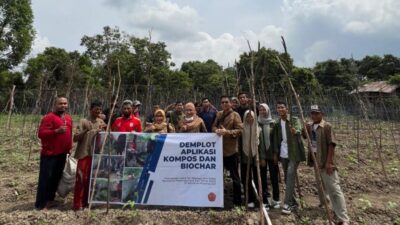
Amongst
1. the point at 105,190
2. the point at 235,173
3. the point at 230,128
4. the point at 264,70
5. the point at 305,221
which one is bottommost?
the point at 305,221

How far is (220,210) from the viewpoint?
4488 millimetres

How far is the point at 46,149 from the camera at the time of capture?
4.44 metres

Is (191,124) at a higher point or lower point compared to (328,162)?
higher

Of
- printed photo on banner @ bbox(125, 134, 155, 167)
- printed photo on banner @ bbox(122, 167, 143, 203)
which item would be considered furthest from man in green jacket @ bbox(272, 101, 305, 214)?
printed photo on banner @ bbox(122, 167, 143, 203)

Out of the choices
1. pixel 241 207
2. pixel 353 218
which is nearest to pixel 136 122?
pixel 241 207

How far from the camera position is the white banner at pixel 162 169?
4531 millimetres

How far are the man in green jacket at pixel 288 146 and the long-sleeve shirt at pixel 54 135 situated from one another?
2.76 m

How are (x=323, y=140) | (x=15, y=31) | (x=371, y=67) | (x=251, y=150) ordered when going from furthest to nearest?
(x=371, y=67) → (x=15, y=31) → (x=251, y=150) → (x=323, y=140)

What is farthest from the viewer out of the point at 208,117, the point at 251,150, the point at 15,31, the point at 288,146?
the point at 15,31

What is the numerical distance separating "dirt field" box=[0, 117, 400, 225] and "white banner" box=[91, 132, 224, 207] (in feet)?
0.58

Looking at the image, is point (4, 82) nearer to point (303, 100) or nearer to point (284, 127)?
point (303, 100)

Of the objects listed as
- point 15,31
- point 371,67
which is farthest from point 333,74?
point 15,31

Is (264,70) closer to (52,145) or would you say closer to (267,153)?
(267,153)

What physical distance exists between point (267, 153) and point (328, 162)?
0.78 meters
